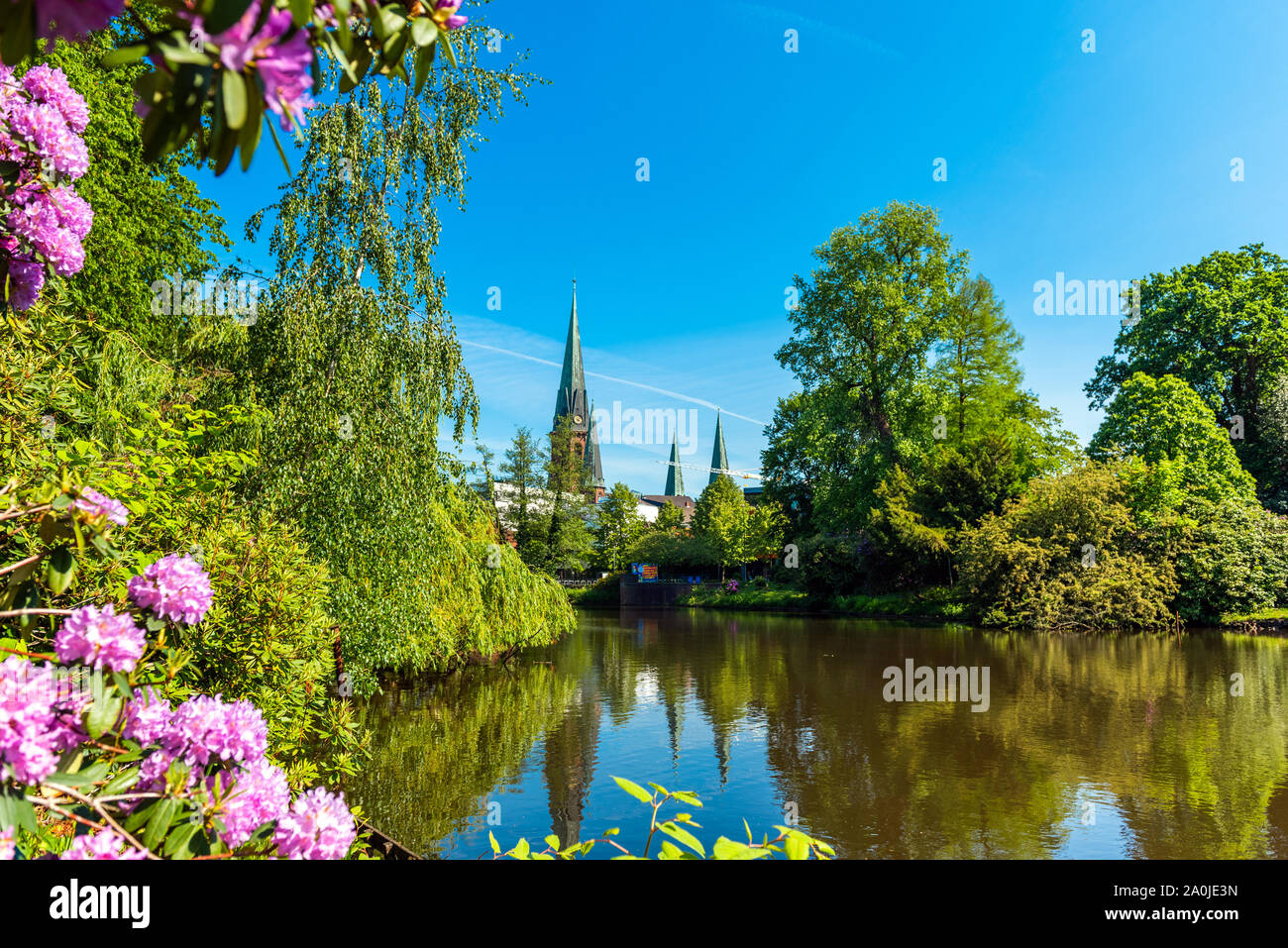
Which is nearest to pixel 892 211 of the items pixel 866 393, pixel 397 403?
pixel 866 393

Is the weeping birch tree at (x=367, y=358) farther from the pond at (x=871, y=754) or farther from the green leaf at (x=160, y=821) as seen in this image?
the green leaf at (x=160, y=821)

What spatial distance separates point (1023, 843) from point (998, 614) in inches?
801

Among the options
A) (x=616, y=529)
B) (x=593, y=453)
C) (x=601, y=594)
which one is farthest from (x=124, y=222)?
(x=593, y=453)

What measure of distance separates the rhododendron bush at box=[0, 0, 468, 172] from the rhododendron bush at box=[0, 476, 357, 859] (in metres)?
0.94

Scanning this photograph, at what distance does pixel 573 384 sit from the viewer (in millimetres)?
74562

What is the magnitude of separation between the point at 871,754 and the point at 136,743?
30.3 ft

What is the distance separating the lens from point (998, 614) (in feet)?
81.1

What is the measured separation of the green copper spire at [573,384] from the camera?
242 feet

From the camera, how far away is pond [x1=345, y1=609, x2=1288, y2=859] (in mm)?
Result: 6785

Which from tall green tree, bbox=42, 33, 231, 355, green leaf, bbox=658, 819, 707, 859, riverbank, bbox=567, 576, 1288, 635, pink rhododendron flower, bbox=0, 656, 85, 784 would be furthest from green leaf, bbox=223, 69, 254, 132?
riverbank, bbox=567, 576, 1288, 635

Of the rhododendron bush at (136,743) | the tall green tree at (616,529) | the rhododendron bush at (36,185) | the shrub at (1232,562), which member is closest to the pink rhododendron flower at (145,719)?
the rhododendron bush at (136,743)

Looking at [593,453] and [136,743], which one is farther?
[593,453]

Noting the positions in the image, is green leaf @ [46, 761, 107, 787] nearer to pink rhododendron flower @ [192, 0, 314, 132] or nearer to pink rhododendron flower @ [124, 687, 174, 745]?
pink rhododendron flower @ [124, 687, 174, 745]

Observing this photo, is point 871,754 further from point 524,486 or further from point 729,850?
point 524,486
